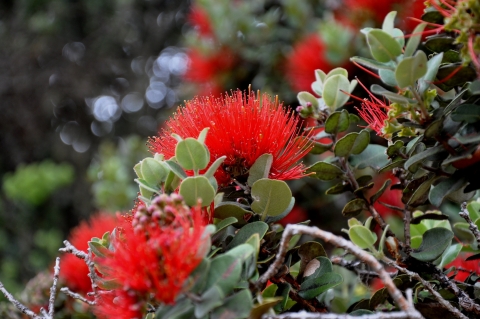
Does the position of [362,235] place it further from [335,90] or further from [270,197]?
[335,90]

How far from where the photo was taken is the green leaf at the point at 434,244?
0.70 meters

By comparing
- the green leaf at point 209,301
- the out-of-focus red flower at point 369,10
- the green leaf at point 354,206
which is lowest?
the green leaf at point 354,206

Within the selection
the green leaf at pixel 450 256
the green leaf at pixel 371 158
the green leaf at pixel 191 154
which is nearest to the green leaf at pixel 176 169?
the green leaf at pixel 191 154

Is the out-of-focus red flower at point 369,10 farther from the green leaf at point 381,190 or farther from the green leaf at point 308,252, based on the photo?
the green leaf at point 308,252

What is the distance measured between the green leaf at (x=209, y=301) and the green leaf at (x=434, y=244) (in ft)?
1.16

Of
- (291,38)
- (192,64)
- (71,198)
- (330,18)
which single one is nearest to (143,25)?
(71,198)

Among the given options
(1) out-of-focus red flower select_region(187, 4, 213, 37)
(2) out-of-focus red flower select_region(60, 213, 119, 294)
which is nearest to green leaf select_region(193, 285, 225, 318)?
(2) out-of-focus red flower select_region(60, 213, 119, 294)

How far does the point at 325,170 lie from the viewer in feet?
2.66

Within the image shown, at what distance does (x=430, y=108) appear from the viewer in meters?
0.66

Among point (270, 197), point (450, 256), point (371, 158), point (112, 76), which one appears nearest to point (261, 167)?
point (270, 197)

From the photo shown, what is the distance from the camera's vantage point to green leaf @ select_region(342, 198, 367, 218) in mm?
822

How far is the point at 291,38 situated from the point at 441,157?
1.60 meters

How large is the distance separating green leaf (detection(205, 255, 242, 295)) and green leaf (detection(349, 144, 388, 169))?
40cm

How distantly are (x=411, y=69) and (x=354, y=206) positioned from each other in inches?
12.3
